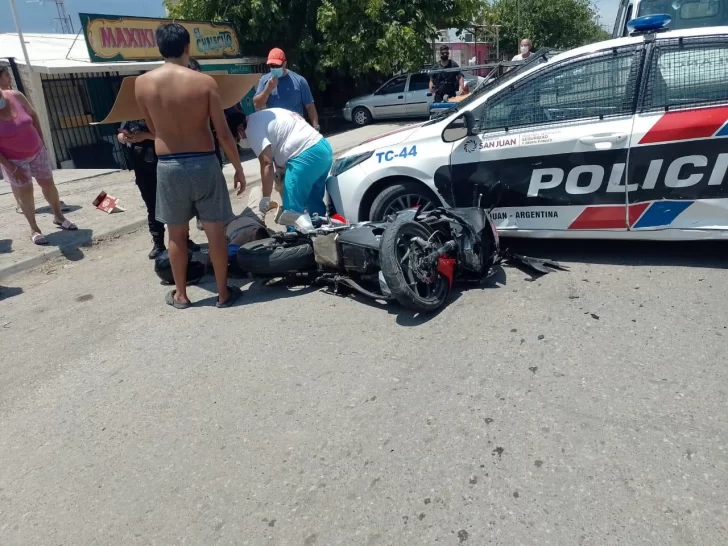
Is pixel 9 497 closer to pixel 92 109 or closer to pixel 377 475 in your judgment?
pixel 377 475

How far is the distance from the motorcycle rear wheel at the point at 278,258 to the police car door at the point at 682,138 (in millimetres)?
2386

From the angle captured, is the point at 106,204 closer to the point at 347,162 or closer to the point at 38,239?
the point at 38,239

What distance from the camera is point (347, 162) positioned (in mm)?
5402

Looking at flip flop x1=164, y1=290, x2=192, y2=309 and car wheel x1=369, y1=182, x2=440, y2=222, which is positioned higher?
car wheel x1=369, y1=182, x2=440, y2=222

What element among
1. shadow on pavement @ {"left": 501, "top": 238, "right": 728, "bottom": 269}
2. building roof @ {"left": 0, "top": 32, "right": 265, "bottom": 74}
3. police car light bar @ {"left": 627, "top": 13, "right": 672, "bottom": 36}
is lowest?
shadow on pavement @ {"left": 501, "top": 238, "right": 728, "bottom": 269}

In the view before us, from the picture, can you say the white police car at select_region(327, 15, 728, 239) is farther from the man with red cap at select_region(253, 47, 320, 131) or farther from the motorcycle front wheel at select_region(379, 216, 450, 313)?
the man with red cap at select_region(253, 47, 320, 131)

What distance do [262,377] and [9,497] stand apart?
135 centimetres

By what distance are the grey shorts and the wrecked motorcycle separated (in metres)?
0.53

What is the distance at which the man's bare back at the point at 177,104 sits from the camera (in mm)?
4102

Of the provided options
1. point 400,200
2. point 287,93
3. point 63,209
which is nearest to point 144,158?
point 287,93

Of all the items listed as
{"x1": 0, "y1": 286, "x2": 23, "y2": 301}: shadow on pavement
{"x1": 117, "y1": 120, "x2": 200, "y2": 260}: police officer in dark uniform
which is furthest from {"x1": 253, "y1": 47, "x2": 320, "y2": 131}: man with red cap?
{"x1": 0, "y1": 286, "x2": 23, "y2": 301}: shadow on pavement

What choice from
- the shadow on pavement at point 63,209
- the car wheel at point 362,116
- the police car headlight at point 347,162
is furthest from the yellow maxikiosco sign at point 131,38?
the police car headlight at point 347,162

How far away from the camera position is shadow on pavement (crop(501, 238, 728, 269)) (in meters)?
4.68

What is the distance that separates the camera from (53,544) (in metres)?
2.50
